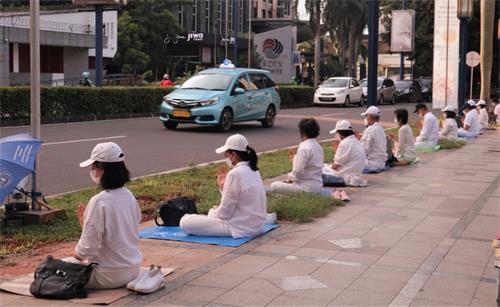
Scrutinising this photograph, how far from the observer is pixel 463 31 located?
2333 cm

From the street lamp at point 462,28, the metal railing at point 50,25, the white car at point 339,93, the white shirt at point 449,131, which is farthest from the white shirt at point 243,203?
the metal railing at point 50,25

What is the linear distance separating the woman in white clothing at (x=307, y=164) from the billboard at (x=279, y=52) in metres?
30.4

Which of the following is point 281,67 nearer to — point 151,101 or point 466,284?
point 151,101

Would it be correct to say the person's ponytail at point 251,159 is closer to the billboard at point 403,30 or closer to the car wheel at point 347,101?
the car wheel at point 347,101

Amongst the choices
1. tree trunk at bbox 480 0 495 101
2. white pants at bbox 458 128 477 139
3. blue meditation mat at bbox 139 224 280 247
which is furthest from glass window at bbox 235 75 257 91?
blue meditation mat at bbox 139 224 280 247

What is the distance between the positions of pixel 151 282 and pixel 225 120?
1368 cm

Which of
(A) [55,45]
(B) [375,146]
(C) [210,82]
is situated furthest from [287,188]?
(A) [55,45]

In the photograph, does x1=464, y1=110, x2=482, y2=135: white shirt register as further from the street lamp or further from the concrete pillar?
the concrete pillar

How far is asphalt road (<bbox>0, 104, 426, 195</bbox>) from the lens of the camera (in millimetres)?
10711

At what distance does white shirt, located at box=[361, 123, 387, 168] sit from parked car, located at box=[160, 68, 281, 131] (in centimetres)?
690

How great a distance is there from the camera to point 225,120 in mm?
18469

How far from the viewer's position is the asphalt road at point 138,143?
10.7 meters

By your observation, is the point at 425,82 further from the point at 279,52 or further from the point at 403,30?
the point at 279,52

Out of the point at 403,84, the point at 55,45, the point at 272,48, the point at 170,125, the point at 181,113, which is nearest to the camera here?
the point at 181,113
